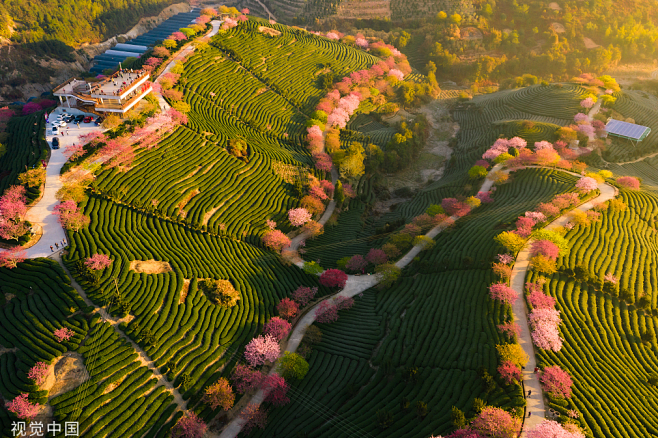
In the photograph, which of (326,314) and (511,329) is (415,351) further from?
(326,314)

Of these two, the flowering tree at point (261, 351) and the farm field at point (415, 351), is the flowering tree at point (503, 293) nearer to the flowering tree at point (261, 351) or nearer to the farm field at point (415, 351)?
the farm field at point (415, 351)

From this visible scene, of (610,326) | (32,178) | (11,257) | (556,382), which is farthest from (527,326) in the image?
(32,178)

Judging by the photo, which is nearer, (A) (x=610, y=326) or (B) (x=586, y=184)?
(A) (x=610, y=326)

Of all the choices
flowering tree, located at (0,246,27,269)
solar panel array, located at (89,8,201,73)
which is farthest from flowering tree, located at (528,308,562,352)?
solar panel array, located at (89,8,201,73)

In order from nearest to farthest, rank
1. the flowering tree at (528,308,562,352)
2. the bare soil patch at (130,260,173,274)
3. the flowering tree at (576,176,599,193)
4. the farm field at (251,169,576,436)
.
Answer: the farm field at (251,169,576,436) < the flowering tree at (528,308,562,352) < the bare soil patch at (130,260,173,274) < the flowering tree at (576,176,599,193)

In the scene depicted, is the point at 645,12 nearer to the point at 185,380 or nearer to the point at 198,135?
the point at 198,135

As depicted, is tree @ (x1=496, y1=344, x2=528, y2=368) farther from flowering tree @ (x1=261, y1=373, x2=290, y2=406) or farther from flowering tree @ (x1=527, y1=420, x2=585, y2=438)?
flowering tree @ (x1=261, y1=373, x2=290, y2=406)
